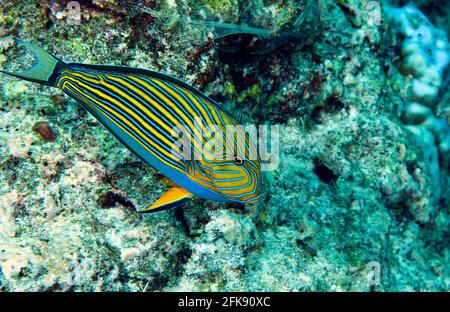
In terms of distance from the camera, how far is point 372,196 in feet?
12.3

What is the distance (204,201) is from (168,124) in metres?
0.87

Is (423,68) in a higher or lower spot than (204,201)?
higher

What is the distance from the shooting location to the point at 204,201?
278cm

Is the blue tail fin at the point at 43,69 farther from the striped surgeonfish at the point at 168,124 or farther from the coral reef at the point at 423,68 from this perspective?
the coral reef at the point at 423,68

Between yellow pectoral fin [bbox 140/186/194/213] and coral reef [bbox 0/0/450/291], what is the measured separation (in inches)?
16.0

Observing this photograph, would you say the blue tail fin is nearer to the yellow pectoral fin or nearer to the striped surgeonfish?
the striped surgeonfish

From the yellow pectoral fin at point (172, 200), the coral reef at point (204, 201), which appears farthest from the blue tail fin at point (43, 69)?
the yellow pectoral fin at point (172, 200)

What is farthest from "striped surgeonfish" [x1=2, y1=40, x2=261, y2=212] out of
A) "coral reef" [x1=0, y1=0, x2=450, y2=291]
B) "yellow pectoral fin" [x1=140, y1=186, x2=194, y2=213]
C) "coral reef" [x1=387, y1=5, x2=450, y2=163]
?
"coral reef" [x1=387, y1=5, x2=450, y2=163]

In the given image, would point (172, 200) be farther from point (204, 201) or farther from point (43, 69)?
point (43, 69)

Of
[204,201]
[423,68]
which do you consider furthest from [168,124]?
[423,68]

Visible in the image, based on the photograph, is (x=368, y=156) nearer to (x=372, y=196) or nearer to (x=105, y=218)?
(x=372, y=196)

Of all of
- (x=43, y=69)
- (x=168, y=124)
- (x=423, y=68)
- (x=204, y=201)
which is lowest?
(x=204, y=201)

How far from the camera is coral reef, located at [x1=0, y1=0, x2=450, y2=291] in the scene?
7.94 ft

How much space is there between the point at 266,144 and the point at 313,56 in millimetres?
1296
